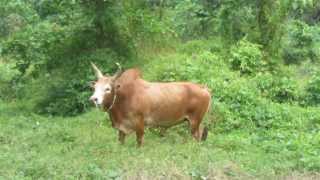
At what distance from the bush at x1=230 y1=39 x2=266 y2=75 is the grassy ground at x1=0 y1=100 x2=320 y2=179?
4.42 meters

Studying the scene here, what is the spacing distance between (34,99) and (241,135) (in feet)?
19.8

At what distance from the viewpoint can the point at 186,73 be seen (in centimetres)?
1513

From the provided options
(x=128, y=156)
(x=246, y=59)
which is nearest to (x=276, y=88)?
(x=246, y=59)

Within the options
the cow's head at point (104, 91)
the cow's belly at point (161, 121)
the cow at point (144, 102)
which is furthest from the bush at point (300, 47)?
the cow's head at point (104, 91)

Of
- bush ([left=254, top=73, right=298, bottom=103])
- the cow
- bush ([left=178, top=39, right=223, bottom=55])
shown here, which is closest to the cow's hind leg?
the cow

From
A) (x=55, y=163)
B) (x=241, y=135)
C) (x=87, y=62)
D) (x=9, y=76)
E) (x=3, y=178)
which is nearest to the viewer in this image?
(x=3, y=178)

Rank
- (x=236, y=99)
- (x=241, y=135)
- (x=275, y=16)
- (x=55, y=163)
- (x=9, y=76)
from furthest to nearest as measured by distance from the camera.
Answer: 1. (x=9, y=76)
2. (x=275, y=16)
3. (x=236, y=99)
4. (x=241, y=135)
5. (x=55, y=163)

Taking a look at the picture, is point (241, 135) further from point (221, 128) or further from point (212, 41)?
point (212, 41)

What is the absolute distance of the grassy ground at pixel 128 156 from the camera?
9.78 metres

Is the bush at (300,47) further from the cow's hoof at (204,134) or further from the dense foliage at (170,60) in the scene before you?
the cow's hoof at (204,134)

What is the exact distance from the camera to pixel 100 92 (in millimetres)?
11039

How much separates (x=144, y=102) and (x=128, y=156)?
1186mm

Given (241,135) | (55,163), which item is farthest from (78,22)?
(55,163)

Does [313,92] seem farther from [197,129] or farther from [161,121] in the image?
[161,121]
